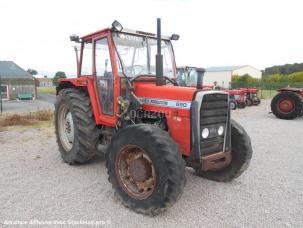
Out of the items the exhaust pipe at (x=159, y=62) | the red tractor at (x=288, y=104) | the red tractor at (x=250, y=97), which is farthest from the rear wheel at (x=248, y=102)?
the exhaust pipe at (x=159, y=62)

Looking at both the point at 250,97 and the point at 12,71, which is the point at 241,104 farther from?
the point at 12,71

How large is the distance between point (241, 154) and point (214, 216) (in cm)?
123

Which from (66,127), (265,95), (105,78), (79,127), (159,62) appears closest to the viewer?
(159,62)

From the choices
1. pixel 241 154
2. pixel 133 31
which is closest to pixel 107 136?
pixel 133 31

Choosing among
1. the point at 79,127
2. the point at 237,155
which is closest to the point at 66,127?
the point at 79,127

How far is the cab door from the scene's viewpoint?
4562mm

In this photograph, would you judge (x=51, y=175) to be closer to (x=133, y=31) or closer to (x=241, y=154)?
(x=133, y=31)

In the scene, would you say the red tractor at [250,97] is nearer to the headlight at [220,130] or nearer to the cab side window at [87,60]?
the cab side window at [87,60]

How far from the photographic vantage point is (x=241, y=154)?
4.32 metres

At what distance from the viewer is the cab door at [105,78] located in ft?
15.0

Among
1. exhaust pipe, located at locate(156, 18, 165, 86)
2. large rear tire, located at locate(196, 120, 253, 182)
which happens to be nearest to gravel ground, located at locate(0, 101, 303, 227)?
large rear tire, located at locate(196, 120, 253, 182)

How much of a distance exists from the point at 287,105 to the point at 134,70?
1043 centimetres

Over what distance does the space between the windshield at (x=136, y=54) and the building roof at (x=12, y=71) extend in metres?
26.3

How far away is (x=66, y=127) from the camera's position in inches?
227
